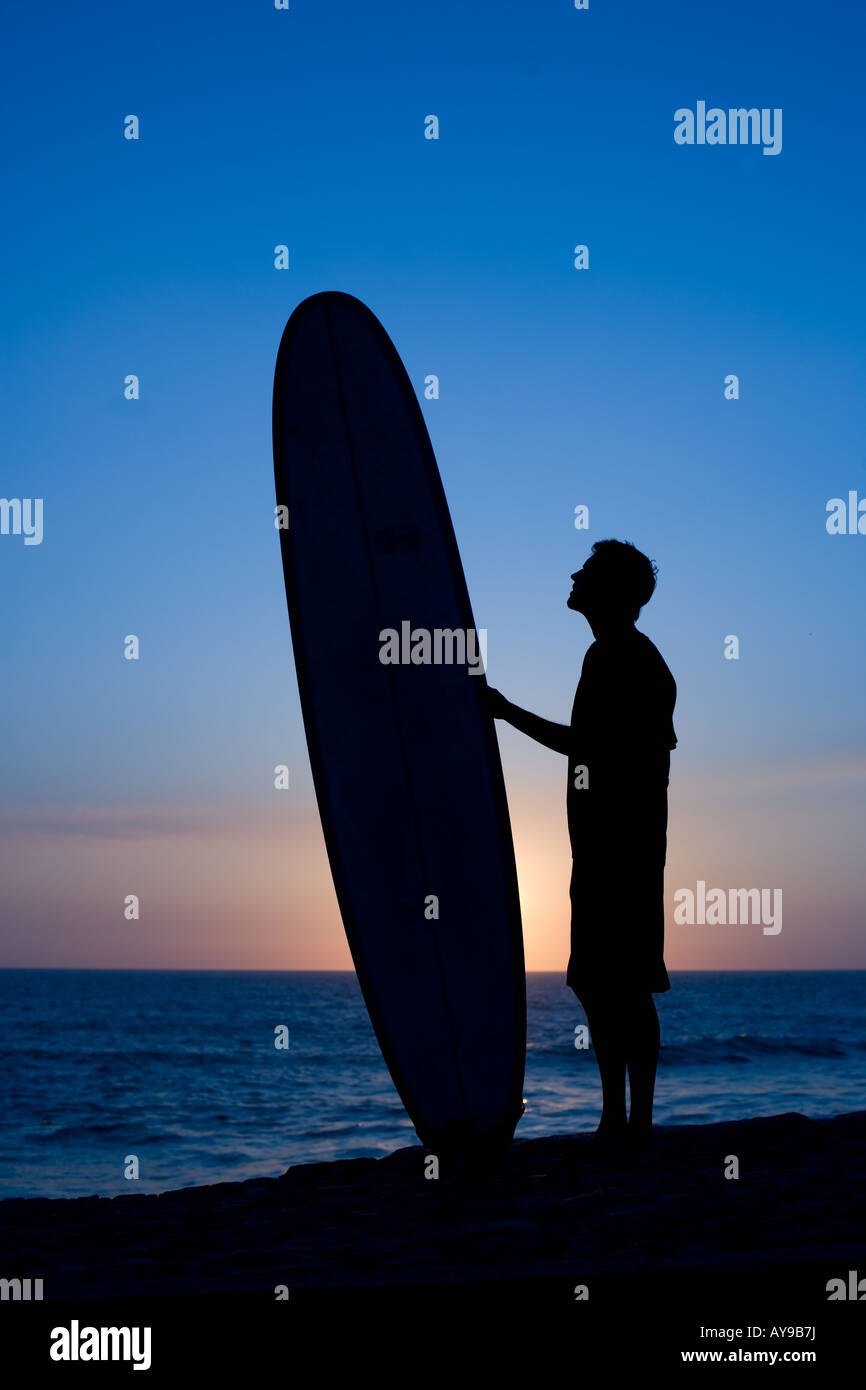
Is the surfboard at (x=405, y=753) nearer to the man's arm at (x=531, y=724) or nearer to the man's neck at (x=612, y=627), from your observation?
the man's arm at (x=531, y=724)

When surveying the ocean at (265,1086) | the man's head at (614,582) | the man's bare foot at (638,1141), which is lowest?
the ocean at (265,1086)

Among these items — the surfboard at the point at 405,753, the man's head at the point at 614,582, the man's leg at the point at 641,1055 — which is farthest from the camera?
the surfboard at the point at 405,753

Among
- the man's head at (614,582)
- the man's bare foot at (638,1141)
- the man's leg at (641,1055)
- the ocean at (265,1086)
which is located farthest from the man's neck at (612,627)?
the ocean at (265,1086)

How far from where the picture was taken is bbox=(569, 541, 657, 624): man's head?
4.38 meters

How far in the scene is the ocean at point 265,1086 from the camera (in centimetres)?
1680

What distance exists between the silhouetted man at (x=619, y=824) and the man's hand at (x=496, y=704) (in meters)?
0.31

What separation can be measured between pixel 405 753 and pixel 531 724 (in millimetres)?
581

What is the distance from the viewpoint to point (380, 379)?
5.18 meters

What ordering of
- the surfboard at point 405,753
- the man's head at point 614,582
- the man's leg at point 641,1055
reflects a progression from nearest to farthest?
the man's leg at point 641,1055, the man's head at point 614,582, the surfboard at point 405,753

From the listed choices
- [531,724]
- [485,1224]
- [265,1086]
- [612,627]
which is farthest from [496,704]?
[265,1086]

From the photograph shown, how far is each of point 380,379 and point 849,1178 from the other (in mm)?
3436

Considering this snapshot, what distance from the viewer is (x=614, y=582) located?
14.4 feet

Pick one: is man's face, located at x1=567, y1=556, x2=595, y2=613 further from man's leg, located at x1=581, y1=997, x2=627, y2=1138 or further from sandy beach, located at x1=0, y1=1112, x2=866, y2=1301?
sandy beach, located at x1=0, y1=1112, x2=866, y2=1301
